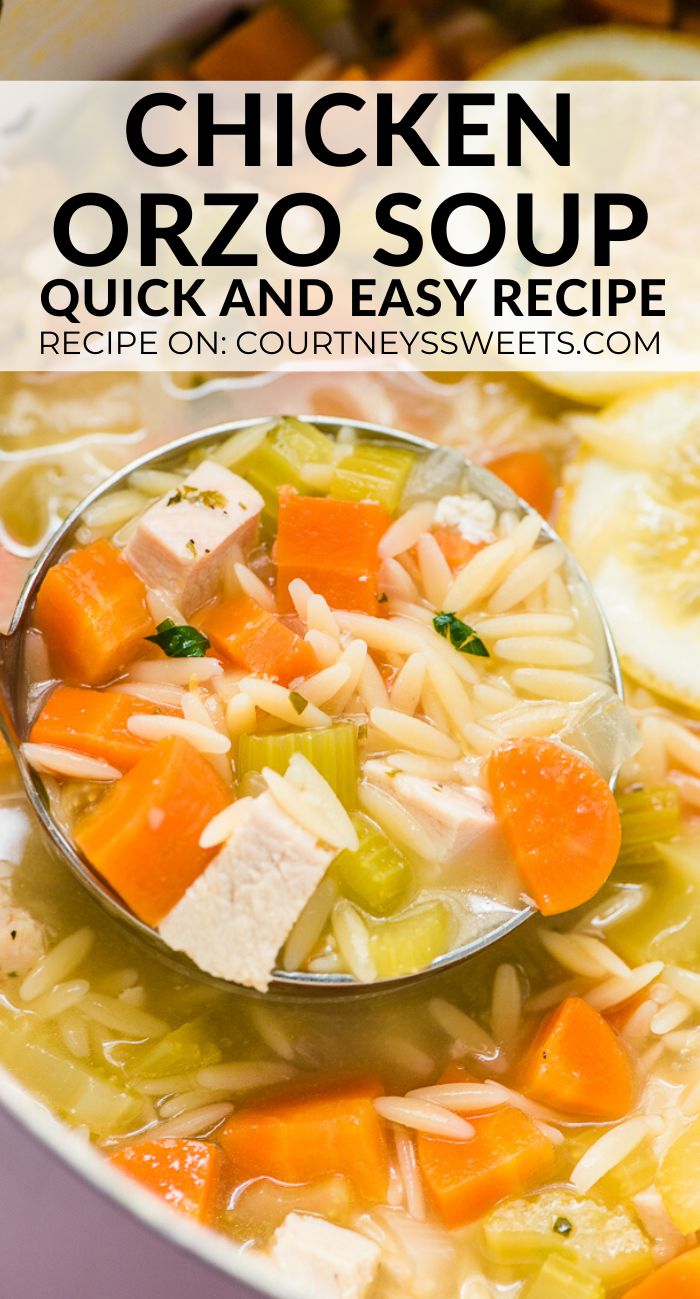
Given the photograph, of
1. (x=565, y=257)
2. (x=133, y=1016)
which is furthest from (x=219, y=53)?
(x=133, y=1016)

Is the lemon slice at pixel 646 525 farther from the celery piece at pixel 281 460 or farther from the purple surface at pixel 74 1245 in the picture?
the purple surface at pixel 74 1245

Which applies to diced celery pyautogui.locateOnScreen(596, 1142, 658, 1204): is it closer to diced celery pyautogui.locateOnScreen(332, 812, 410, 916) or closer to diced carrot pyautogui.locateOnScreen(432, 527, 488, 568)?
diced celery pyautogui.locateOnScreen(332, 812, 410, 916)

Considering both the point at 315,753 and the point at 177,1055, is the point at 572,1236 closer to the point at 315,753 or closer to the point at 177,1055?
the point at 177,1055

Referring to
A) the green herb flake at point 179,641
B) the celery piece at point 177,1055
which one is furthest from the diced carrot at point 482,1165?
the green herb flake at point 179,641

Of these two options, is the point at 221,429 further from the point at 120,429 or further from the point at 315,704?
the point at 315,704

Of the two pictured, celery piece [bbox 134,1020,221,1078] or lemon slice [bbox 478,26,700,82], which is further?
lemon slice [bbox 478,26,700,82]

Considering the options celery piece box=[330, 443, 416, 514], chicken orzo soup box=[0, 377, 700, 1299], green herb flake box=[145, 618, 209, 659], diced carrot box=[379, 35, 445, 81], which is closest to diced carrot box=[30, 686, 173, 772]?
chicken orzo soup box=[0, 377, 700, 1299]
